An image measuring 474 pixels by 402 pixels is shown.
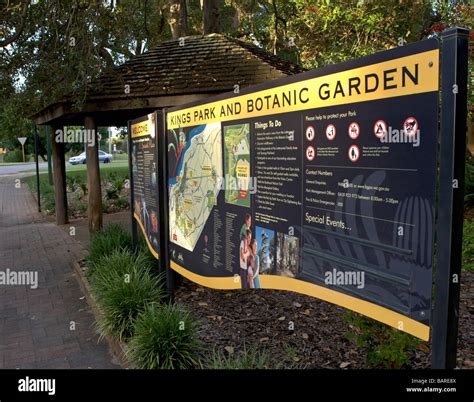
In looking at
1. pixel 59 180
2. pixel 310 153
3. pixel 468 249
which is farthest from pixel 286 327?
pixel 59 180

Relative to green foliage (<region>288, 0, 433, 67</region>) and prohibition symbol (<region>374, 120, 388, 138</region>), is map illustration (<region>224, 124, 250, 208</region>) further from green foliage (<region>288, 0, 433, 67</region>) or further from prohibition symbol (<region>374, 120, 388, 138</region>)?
green foliage (<region>288, 0, 433, 67</region>)

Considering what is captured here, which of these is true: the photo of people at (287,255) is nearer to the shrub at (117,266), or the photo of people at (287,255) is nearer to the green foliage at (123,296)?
the green foliage at (123,296)

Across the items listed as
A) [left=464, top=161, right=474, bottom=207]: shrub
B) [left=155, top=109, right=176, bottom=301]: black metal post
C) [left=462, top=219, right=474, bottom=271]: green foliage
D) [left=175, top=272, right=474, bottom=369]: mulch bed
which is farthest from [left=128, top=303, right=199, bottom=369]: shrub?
[left=464, top=161, right=474, bottom=207]: shrub

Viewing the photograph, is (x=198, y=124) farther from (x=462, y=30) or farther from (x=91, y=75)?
(x=91, y=75)

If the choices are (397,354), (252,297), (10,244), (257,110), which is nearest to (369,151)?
(257,110)

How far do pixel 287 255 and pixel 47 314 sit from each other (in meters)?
3.94

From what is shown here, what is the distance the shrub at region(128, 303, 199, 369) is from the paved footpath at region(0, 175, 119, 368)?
55 centimetres

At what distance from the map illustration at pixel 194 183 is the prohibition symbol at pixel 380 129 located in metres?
1.95

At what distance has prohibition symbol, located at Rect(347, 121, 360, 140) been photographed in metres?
2.46

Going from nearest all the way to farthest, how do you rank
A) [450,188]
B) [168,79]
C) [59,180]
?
[450,188]
[168,79]
[59,180]

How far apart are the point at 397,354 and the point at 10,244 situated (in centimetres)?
966

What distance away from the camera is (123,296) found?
4855mm

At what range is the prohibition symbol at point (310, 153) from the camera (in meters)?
2.82

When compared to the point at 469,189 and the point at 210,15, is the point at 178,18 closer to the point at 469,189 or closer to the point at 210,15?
the point at 210,15
